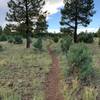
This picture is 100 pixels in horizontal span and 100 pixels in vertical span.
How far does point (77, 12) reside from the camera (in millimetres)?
40469

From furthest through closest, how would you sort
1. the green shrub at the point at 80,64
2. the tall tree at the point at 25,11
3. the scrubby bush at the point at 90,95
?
the tall tree at the point at 25,11 → the green shrub at the point at 80,64 → the scrubby bush at the point at 90,95

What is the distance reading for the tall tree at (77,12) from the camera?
40375mm

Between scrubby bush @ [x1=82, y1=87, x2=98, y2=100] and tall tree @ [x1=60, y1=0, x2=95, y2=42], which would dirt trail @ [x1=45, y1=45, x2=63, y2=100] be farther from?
tall tree @ [x1=60, y1=0, x2=95, y2=42]

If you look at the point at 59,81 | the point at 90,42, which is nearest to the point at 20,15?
the point at 90,42

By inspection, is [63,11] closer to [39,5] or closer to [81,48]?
[39,5]

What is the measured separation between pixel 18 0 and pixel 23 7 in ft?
3.76

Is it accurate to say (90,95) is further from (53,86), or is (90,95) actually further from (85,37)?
(85,37)

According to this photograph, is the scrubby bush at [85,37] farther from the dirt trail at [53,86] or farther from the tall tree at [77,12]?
the dirt trail at [53,86]

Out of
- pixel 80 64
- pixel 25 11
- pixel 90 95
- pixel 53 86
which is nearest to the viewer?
pixel 90 95

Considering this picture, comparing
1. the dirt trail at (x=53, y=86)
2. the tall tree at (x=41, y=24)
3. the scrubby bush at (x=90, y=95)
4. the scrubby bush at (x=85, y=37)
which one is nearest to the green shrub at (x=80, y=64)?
the dirt trail at (x=53, y=86)

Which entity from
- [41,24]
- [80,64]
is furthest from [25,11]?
Result: [80,64]

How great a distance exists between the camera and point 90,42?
44.7 m

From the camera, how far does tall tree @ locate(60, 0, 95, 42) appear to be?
40375 mm

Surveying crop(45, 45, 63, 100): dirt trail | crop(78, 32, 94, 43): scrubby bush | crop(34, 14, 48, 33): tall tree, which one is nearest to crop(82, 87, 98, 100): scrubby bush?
crop(45, 45, 63, 100): dirt trail
